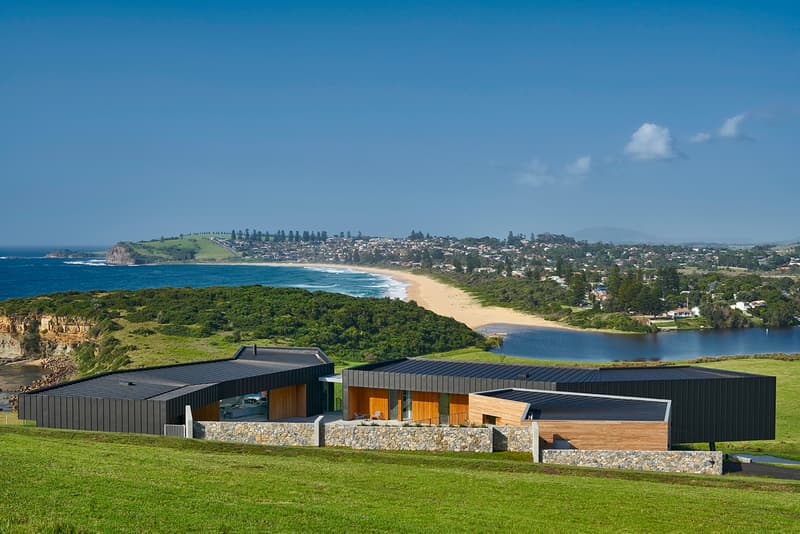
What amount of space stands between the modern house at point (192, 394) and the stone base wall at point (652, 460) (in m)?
11.4

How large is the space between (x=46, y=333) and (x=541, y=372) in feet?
154

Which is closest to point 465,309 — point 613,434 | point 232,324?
point 232,324

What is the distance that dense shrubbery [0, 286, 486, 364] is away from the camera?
63.1 m

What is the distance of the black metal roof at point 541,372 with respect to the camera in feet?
91.5

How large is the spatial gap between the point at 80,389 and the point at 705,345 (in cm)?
7106

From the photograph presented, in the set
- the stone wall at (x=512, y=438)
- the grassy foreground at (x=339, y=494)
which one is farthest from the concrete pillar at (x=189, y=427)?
the stone wall at (x=512, y=438)

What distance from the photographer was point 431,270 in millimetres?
192750

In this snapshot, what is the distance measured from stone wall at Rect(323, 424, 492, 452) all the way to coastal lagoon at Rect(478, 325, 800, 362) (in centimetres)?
4716

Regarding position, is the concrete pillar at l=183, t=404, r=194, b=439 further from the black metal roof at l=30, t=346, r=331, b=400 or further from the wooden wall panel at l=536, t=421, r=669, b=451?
the wooden wall panel at l=536, t=421, r=669, b=451

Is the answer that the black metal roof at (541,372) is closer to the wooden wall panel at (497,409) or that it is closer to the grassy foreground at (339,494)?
the wooden wall panel at (497,409)

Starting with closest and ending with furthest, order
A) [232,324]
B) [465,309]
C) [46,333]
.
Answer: [46,333], [232,324], [465,309]

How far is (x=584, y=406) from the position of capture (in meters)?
24.6

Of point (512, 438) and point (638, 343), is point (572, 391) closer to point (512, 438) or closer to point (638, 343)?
point (512, 438)

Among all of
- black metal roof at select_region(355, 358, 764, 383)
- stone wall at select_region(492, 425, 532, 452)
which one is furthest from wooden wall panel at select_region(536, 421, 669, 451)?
black metal roof at select_region(355, 358, 764, 383)
